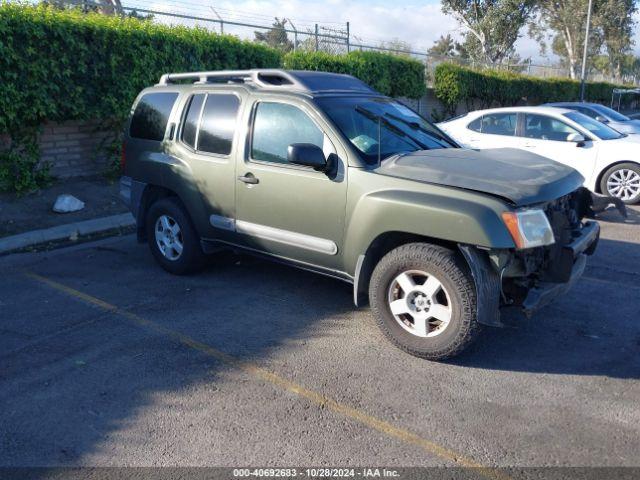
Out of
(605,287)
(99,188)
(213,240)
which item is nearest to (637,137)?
(605,287)

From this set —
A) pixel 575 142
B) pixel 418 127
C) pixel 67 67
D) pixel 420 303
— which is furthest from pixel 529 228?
pixel 67 67

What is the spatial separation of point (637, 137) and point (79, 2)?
1013 cm

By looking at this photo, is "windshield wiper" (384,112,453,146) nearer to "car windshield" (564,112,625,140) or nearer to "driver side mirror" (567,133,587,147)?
"driver side mirror" (567,133,587,147)

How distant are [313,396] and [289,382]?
24 cm

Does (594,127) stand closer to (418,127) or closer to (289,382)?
(418,127)

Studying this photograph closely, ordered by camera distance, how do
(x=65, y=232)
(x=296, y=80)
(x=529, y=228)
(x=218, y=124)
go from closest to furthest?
(x=529, y=228) → (x=296, y=80) → (x=218, y=124) → (x=65, y=232)

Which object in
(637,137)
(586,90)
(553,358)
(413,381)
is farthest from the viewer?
(586,90)

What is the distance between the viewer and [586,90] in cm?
3109

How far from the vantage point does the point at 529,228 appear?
4035mm

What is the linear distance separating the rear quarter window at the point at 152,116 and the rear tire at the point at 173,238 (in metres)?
0.73

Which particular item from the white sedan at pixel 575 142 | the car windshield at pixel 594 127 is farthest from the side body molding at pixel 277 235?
the car windshield at pixel 594 127

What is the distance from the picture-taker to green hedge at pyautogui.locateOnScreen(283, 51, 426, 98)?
45.3 ft

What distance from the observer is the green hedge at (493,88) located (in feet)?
65.3

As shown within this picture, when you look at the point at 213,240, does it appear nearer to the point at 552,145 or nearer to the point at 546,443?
the point at 546,443
